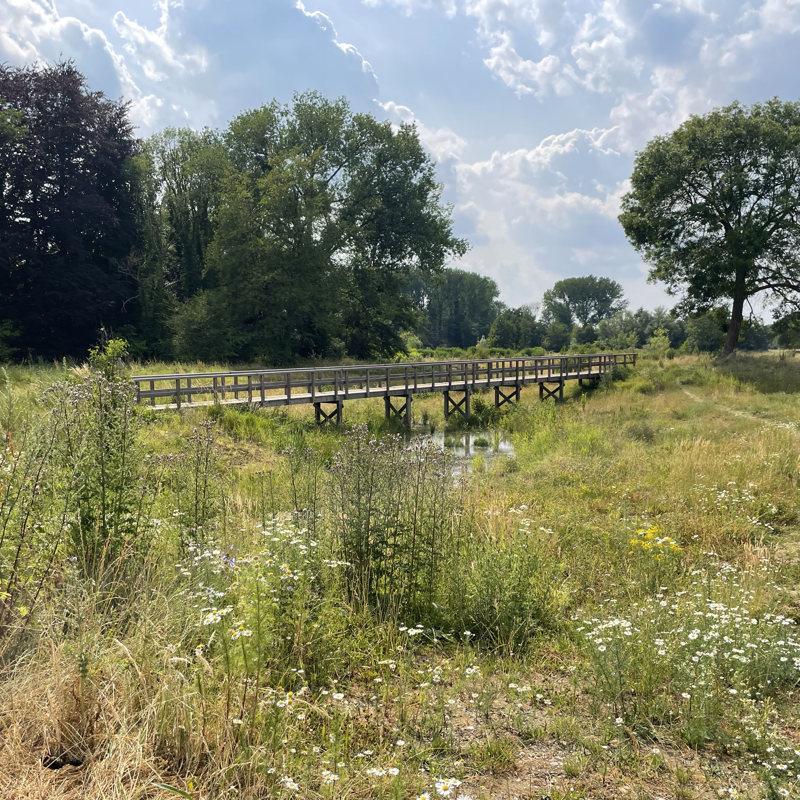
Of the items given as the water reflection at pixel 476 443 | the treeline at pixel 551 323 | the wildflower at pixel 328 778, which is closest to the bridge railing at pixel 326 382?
the water reflection at pixel 476 443

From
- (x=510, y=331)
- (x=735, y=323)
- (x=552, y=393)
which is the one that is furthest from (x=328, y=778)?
(x=510, y=331)

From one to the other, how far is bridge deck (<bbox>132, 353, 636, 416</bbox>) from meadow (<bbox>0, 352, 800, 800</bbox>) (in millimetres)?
6510

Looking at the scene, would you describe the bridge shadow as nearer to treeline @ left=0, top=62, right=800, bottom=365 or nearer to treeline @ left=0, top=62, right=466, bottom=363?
treeline @ left=0, top=62, right=800, bottom=365

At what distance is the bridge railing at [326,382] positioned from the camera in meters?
17.1

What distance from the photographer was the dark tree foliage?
100ft

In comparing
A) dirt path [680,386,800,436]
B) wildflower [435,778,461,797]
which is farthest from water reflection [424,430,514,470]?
wildflower [435,778,461,797]

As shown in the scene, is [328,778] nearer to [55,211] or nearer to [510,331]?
[55,211]

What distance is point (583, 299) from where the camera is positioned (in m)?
121

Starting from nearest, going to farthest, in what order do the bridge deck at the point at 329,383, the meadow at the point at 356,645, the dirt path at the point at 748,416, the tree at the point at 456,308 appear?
1. the meadow at the point at 356,645
2. the dirt path at the point at 748,416
3. the bridge deck at the point at 329,383
4. the tree at the point at 456,308

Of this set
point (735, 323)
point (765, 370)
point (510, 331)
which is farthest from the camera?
point (510, 331)

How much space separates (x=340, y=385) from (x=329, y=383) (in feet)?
1.63

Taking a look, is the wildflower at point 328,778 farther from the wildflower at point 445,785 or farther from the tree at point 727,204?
the tree at point 727,204

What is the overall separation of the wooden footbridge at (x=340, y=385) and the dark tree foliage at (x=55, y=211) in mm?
10928


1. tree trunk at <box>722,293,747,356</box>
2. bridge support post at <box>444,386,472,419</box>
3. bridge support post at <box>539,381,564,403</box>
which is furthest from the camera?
tree trunk at <box>722,293,747,356</box>
